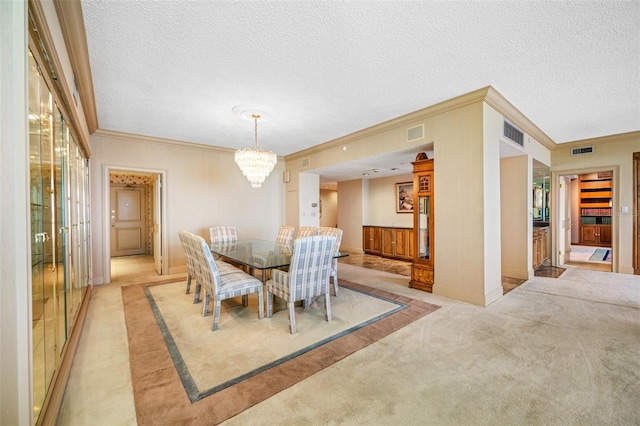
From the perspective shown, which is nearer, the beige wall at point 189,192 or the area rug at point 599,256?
the beige wall at point 189,192

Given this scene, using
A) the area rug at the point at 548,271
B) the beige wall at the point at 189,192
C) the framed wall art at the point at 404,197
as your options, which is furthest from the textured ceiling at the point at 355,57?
the framed wall art at the point at 404,197

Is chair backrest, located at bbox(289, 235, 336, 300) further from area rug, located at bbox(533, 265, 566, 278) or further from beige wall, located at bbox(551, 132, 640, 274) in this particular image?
beige wall, located at bbox(551, 132, 640, 274)

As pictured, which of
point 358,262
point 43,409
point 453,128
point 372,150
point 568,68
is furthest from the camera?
point 358,262

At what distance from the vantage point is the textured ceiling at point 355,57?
1.94 meters

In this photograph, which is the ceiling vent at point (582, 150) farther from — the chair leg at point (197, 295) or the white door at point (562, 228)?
the chair leg at point (197, 295)

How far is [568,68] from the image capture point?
2674 mm

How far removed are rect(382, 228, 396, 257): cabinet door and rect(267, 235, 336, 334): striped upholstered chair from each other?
14.4ft

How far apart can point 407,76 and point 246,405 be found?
3150mm

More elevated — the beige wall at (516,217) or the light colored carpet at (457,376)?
the beige wall at (516,217)

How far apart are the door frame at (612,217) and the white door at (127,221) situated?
34.0ft

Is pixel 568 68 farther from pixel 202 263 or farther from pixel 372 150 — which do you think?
pixel 202 263

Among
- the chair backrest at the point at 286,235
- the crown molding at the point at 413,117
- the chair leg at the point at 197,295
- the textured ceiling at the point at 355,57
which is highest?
the textured ceiling at the point at 355,57

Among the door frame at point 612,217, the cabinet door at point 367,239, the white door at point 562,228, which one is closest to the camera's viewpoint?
the door frame at point 612,217

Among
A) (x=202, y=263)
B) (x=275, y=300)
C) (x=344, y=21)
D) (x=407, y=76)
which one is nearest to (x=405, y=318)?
(x=275, y=300)
